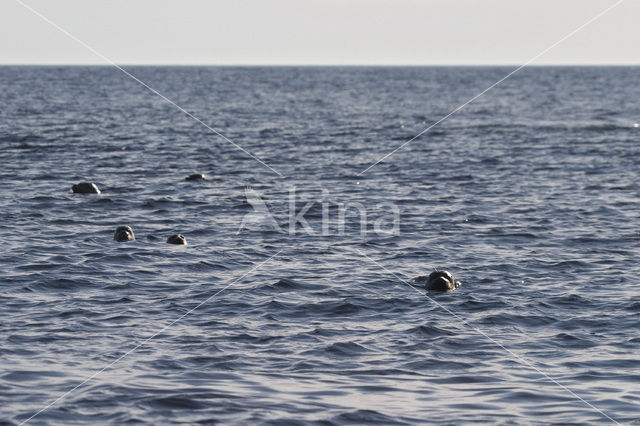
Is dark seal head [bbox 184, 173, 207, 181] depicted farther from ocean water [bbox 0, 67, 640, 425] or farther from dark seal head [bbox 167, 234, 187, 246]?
dark seal head [bbox 167, 234, 187, 246]

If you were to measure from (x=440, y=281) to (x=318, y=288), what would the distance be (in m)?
2.92

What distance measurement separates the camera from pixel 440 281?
2439 centimetres

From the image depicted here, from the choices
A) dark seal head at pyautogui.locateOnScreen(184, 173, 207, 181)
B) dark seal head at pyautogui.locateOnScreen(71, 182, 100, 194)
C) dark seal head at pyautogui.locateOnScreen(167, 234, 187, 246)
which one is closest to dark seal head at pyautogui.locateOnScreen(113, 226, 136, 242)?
dark seal head at pyautogui.locateOnScreen(167, 234, 187, 246)

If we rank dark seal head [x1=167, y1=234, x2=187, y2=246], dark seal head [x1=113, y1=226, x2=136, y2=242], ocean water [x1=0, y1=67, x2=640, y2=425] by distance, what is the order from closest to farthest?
ocean water [x1=0, y1=67, x2=640, y2=425] < dark seal head [x1=167, y1=234, x2=187, y2=246] < dark seal head [x1=113, y1=226, x2=136, y2=242]

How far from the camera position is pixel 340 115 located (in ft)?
302

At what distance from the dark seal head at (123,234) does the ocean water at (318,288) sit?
0.37 metres

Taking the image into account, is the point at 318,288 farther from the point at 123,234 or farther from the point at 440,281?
the point at 123,234

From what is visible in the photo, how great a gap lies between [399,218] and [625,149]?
28.7 meters

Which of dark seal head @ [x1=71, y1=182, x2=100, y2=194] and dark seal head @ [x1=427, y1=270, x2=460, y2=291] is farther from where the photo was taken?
dark seal head @ [x1=71, y1=182, x2=100, y2=194]

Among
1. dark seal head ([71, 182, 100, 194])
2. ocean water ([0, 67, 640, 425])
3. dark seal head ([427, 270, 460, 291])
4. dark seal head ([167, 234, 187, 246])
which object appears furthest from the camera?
dark seal head ([71, 182, 100, 194])

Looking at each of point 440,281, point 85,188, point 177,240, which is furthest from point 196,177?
point 440,281

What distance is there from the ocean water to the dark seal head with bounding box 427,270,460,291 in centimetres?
28

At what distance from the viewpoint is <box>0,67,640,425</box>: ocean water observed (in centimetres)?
1650

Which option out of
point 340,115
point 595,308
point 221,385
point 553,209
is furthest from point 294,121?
point 221,385
